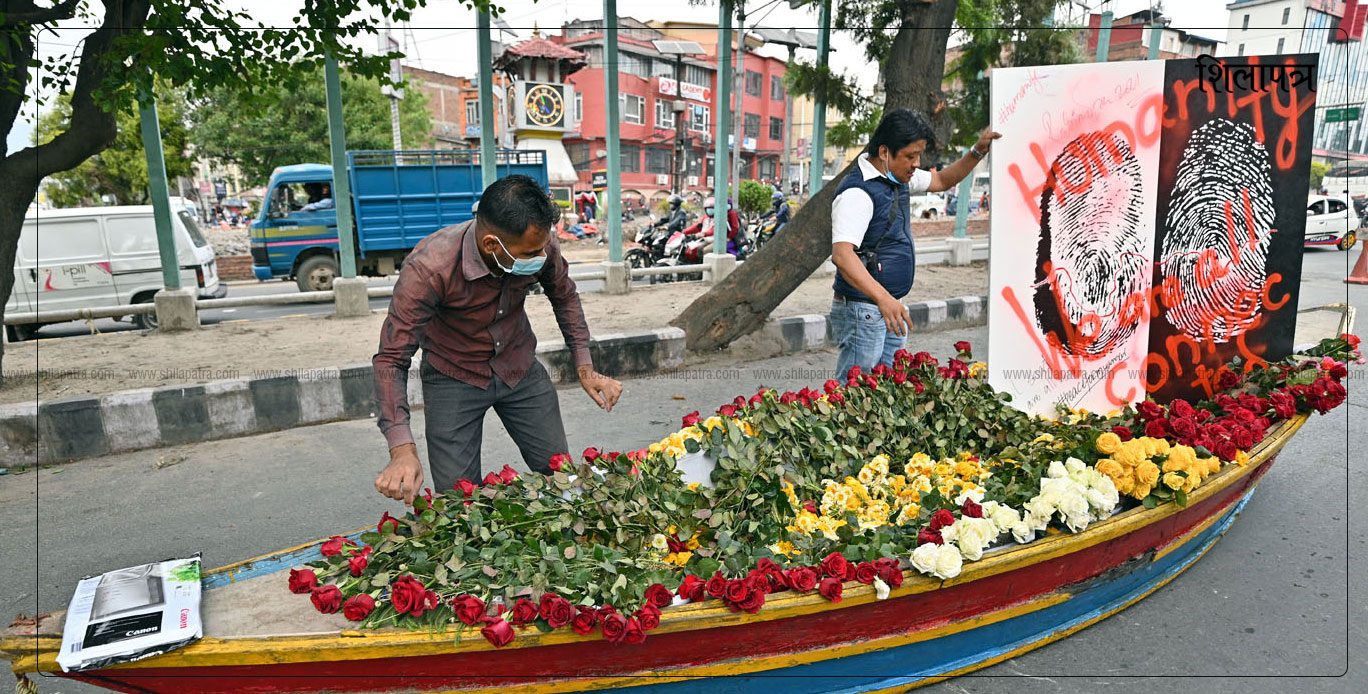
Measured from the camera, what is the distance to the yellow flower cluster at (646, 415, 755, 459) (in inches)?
104

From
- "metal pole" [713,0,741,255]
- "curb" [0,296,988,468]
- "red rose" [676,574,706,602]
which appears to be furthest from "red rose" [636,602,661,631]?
"metal pole" [713,0,741,255]

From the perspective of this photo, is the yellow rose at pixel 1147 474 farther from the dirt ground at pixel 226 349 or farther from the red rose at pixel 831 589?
the dirt ground at pixel 226 349

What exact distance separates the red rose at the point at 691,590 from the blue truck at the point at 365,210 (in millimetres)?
10571

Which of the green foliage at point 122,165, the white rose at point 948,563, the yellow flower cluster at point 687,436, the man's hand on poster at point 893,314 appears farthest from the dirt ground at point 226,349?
the green foliage at point 122,165

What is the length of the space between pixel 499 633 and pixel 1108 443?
2034mm

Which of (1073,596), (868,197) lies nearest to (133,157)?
(868,197)

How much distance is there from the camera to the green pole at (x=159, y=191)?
6.75 metres

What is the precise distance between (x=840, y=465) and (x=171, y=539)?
3.02 meters

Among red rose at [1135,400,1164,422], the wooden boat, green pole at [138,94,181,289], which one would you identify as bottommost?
the wooden boat

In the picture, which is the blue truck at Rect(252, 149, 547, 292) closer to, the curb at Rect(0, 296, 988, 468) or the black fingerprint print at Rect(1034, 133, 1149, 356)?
the curb at Rect(0, 296, 988, 468)

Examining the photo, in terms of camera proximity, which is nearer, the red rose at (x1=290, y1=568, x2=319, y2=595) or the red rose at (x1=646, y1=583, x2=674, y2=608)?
the red rose at (x1=646, y1=583, x2=674, y2=608)

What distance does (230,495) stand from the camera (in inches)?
156

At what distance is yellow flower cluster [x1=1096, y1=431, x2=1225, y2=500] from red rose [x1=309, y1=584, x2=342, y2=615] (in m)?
2.30

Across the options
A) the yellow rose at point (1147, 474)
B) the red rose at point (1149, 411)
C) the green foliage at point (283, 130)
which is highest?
the green foliage at point (283, 130)
